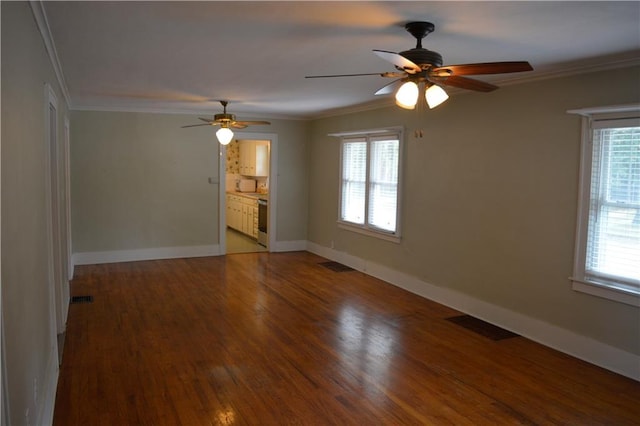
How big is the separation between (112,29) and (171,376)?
2.47 metres

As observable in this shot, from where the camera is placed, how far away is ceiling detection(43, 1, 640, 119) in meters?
2.59

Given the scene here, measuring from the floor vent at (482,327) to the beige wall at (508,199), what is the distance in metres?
0.24

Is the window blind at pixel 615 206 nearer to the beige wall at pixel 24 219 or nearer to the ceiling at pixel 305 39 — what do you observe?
the ceiling at pixel 305 39

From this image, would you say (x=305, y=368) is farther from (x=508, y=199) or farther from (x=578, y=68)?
(x=578, y=68)

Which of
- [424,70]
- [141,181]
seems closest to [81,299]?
[141,181]

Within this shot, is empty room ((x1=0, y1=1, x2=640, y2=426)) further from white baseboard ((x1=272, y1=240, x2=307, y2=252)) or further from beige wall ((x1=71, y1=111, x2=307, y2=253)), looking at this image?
white baseboard ((x1=272, y1=240, x2=307, y2=252))

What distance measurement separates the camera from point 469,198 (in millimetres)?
5082

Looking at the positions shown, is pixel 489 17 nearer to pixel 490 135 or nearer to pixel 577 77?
pixel 577 77

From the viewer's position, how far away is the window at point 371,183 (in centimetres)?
628

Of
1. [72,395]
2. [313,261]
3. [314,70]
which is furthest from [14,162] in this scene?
[313,261]

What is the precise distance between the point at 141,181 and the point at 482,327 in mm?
5481

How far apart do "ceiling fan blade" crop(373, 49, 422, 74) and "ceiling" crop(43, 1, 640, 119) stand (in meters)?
0.27

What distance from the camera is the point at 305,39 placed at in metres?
3.18

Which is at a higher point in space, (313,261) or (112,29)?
(112,29)
